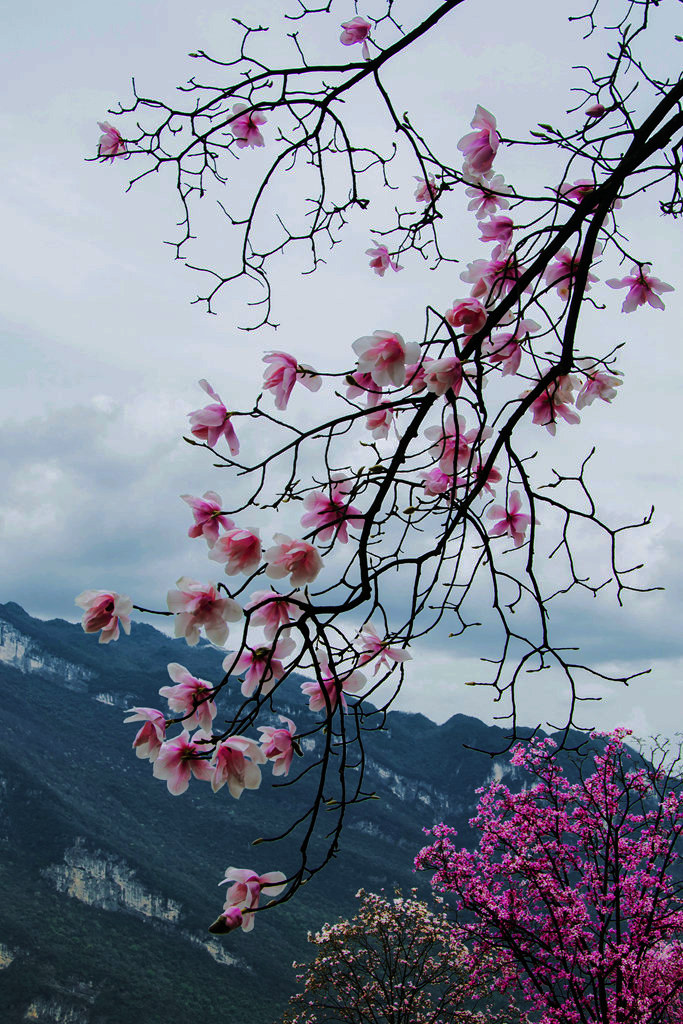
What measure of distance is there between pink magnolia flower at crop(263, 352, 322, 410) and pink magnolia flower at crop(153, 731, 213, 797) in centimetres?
63

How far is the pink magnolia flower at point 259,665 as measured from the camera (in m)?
1.17

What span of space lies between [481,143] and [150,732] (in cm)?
140

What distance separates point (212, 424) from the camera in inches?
53.6

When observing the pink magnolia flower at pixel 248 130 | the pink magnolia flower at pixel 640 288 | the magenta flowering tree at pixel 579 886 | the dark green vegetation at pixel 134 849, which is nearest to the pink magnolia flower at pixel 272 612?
the pink magnolia flower at pixel 640 288

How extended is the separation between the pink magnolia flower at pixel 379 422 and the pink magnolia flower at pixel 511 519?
0.33m

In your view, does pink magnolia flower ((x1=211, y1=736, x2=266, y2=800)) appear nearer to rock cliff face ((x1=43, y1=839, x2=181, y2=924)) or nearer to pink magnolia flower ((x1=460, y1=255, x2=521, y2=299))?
pink magnolia flower ((x1=460, y1=255, x2=521, y2=299))

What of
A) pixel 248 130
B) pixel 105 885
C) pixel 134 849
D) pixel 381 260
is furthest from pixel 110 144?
pixel 134 849

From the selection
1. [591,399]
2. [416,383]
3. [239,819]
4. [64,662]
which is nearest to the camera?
[416,383]

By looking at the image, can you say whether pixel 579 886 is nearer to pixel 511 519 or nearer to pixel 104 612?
pixel 511 519

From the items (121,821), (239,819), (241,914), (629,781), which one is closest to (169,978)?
(121,821)

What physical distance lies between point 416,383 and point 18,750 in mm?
60414

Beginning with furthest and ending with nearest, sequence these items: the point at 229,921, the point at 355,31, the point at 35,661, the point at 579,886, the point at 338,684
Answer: the point at 35,661, the point at 579,886, the point at 355,31, the point at 338,684, the point at 229,921

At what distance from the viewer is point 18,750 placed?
5334cm

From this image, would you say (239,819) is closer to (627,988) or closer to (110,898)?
(110,898)
